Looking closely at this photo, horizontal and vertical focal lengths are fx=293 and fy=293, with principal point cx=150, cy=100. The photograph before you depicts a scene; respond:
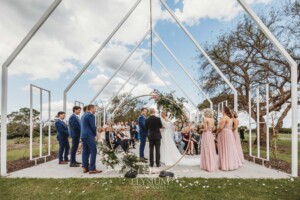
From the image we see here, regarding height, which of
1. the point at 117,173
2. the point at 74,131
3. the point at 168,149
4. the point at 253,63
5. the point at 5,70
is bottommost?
the point at 117,173

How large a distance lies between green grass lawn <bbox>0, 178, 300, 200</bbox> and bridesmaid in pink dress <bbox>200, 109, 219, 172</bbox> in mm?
1549

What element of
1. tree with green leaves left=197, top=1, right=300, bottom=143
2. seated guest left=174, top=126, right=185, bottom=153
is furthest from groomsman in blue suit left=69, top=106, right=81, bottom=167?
tree with green leaves left=197, top=1, right=300, bottom=143

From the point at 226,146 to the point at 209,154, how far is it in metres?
0.60

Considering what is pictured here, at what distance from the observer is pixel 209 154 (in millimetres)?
8461

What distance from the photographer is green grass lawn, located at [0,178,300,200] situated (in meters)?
5.57

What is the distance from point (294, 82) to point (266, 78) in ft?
36.3

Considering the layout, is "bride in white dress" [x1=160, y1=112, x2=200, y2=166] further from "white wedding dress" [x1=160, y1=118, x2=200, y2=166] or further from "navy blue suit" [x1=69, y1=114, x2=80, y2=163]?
"navy blue suit" [x1=69, y1=114, x2=80, y2=163]

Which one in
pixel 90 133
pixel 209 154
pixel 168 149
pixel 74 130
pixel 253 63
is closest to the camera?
pixel 90 133

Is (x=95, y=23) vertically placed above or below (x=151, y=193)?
above

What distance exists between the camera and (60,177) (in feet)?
23.8

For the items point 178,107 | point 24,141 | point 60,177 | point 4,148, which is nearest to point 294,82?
point 178,107

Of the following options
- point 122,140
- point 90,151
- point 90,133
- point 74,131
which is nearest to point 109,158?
point 90,151

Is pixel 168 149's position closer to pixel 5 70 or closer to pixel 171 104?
pixel 171 104

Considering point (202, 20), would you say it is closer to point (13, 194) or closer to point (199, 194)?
point (199, 194)
